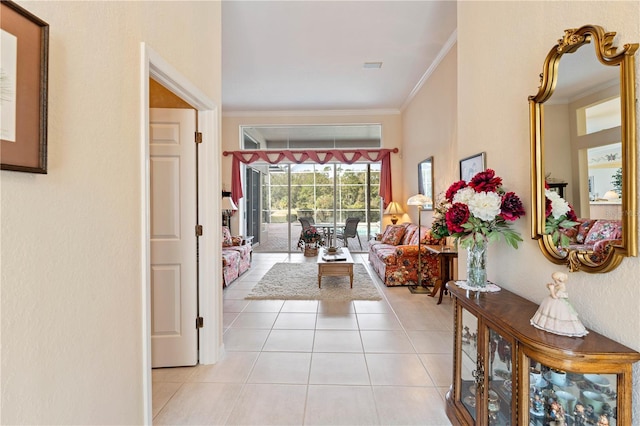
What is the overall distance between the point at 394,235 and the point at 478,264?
14.5 feet

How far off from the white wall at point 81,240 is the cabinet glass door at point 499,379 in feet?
5.64

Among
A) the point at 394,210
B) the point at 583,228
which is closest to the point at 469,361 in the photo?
the point at 583,228

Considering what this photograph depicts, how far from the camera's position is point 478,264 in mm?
1646

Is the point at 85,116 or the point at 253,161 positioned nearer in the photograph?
the point at 85,116

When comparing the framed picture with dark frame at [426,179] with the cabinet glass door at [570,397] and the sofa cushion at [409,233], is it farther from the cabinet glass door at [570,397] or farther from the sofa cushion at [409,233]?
the cabinet glass door at [570,397]

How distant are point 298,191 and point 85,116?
6.82m

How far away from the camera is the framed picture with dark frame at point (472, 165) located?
6.48ft

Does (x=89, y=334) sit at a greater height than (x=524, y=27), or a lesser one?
lesser

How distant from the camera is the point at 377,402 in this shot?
2000 millimetres

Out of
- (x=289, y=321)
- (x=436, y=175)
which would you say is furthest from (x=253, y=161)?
(x=289, y=321)

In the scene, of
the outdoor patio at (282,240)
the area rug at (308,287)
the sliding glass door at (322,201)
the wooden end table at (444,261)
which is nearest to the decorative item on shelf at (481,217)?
the wooden end table at (444,261)

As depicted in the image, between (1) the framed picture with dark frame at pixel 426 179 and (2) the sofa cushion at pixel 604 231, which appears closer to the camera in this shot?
(2) the sofa cushion at pixel 604 231

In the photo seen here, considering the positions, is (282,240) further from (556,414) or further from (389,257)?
(556,414)

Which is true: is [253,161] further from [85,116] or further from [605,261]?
[605,261]
